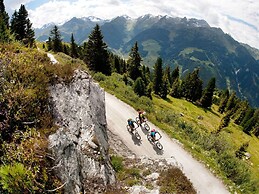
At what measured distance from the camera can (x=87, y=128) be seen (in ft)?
45.2

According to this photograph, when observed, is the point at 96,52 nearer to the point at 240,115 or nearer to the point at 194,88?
the point at 194,88

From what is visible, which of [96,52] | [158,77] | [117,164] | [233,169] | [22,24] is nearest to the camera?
[117,164]

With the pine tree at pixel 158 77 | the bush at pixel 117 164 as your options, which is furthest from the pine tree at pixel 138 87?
the bush at pixel 117 164

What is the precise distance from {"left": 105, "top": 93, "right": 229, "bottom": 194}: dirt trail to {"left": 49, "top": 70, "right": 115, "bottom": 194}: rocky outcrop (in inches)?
327

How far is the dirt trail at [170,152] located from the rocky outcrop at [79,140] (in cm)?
830

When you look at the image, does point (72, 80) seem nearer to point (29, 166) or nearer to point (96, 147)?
point (96, 147)

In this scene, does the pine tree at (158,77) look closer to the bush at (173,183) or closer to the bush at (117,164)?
the bush at (117,164)

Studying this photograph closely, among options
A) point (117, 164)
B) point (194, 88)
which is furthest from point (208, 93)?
point (117, 164)

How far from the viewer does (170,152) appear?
2511 centimetres

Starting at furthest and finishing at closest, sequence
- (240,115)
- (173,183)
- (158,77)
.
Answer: (240,115), (158,77), (173,183)

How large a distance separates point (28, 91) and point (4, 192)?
15.0 ft

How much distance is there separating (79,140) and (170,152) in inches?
553

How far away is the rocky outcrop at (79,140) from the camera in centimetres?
1069

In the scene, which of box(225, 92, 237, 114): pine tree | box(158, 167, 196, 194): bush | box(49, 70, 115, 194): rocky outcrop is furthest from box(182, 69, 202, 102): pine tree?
box(49, 70, 115, 194): rocky outcrop
